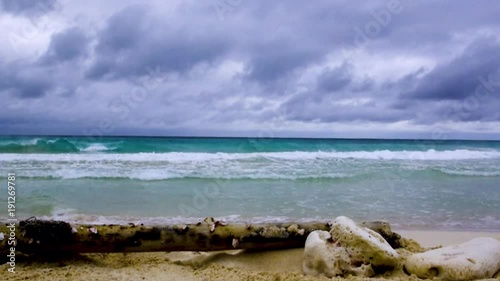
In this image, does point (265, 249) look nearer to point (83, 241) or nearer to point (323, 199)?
point (83, 241)

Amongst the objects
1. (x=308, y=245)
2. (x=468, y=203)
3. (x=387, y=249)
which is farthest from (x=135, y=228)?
(x=468, y=203)

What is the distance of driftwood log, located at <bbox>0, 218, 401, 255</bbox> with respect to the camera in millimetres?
3980

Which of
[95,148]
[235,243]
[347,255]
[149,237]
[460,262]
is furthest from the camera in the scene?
[95,148]

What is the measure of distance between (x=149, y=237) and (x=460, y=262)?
124 inches

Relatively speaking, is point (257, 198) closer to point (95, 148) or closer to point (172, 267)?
point (172, 267)

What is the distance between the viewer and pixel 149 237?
4.18 meters

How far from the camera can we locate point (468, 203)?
28.1 ft

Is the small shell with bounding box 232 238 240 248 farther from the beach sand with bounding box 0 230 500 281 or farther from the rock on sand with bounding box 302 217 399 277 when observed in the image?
the rock on sand with bounding box 302 217 399 277

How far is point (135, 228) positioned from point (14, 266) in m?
1.24

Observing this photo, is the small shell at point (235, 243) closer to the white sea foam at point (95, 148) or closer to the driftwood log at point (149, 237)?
the driftwood log at point (149, 237)

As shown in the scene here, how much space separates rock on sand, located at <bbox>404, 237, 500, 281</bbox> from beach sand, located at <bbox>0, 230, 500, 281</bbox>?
0.16 m

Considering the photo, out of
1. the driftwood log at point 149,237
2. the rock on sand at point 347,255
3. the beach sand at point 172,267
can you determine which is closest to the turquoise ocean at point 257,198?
the beach sand at point 172,267

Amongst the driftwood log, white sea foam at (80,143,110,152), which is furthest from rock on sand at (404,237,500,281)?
white sea foam at (80,143,110,152)

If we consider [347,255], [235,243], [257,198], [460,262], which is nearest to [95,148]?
[257,198]
